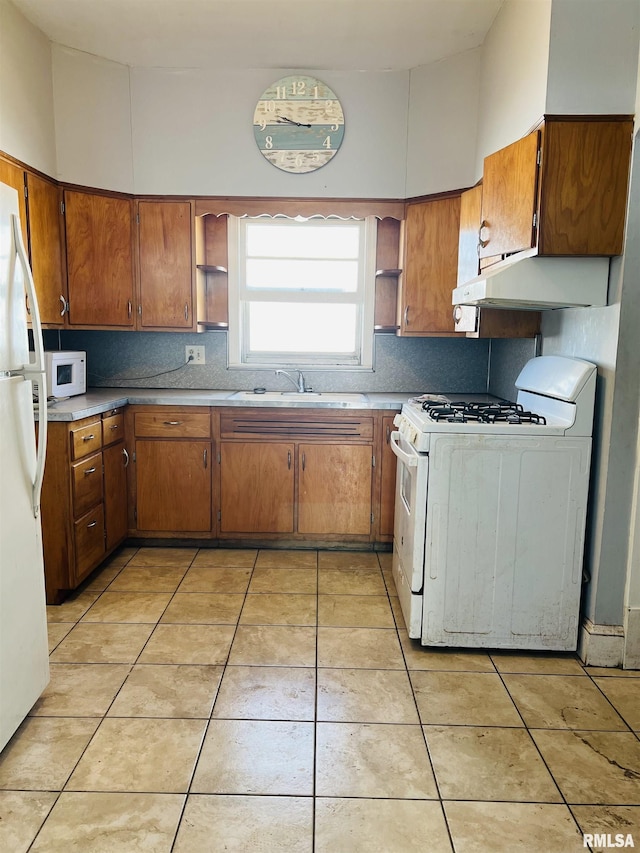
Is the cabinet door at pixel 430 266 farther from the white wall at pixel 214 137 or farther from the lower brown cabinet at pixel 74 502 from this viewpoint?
the lower brown cabinet at pixel 74 502

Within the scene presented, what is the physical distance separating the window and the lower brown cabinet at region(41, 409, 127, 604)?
1213 millimetres

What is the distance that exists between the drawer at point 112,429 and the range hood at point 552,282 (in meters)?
2.03

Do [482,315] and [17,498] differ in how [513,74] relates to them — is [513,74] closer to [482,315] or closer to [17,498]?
[482,315]

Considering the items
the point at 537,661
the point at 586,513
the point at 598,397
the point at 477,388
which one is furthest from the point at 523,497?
the point at 477,388

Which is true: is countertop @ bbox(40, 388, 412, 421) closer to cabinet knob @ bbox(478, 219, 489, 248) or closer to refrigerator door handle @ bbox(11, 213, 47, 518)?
cabinet knob @ bbox(478, 219, 489, 248)

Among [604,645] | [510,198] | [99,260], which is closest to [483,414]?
[510,198]

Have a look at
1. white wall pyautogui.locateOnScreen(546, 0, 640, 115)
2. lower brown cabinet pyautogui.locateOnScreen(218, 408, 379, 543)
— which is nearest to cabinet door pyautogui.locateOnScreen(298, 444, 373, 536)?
lower brown cabinet pyautogui.locateOnScreen(218, 408, 379, 543)

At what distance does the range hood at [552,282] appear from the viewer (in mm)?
2303

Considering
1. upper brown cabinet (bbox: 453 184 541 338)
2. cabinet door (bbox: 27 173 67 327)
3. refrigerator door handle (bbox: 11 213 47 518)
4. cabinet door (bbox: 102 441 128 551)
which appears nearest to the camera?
refrigerator door handle (bbox: 11 213 47 518)

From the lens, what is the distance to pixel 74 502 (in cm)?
289

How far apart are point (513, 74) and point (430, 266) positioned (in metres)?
1.08

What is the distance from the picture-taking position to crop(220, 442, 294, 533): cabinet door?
3.54 metres
